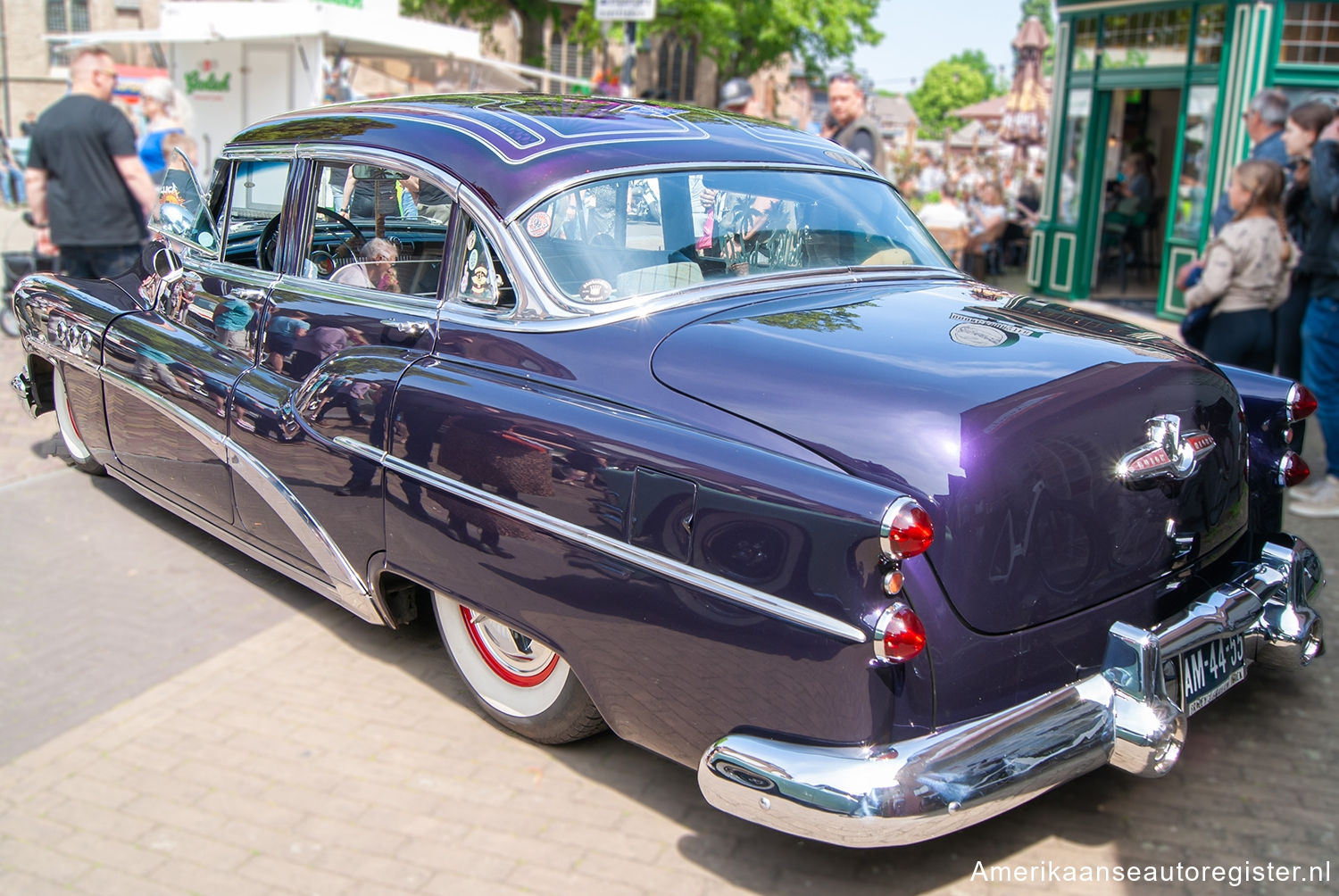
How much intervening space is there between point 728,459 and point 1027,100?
87.7 ft

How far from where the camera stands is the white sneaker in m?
5.80

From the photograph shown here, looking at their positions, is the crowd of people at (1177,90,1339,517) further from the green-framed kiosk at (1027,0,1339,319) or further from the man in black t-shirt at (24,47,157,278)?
the man in black t-shirt at (24,47,157,278)

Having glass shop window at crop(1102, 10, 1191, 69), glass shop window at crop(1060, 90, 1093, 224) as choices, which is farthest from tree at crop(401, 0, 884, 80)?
glass shop window at crop(1102, 10, 1191, 69)

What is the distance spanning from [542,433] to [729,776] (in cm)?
98

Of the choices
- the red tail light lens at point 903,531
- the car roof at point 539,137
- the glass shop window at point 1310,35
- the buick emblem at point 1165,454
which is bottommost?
the red tail light lens at point 903,531

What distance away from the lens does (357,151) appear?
12.6 ft

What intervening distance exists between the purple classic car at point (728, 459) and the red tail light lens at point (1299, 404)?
1 centimetres

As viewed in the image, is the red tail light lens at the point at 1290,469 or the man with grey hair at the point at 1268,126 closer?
the red tail light lens at the point at 1290,469

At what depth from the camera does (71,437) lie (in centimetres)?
596

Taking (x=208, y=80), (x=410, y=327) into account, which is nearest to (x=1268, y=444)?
(x=410, y=327)

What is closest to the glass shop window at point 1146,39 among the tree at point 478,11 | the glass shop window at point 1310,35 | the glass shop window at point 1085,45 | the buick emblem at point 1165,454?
the glass shop window at point 1085,45

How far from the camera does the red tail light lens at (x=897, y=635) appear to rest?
7.81 ft

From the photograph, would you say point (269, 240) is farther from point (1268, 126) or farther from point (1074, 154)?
point (1074, 154)

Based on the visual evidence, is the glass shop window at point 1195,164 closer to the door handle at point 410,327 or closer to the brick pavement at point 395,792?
the brick pavement at point 395,792
